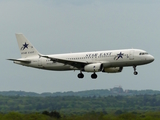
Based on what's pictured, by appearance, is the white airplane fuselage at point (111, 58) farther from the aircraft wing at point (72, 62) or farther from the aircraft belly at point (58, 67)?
the aircraft wing at point (72, 62)

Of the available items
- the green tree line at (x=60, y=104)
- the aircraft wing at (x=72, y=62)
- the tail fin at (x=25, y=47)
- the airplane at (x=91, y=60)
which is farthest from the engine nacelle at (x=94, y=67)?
the green tree line at (x=60, y=104)

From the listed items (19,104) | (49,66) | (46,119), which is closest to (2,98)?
(19,104)

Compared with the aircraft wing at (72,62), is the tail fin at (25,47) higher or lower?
higher

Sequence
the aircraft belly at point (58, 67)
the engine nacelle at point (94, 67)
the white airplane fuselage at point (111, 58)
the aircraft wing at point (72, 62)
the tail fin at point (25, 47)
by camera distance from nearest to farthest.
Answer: the white airplane fuselage at point (111, 58)
the engine nacelle at point (94, 67)
the aircraft wing at point (72, 62)
the aircraft belly at point (58, 67)
the tail fin at point (25, 47)

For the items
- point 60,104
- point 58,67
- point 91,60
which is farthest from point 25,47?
point 60,104

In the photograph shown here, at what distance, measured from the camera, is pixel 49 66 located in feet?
252

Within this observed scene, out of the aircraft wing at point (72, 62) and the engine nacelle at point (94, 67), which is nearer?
the engine nacelle at point (94, 67)

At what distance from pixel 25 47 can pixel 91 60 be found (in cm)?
1421

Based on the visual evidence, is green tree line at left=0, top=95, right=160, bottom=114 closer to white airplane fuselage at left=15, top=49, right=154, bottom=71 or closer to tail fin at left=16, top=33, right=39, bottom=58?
tail fin at left=16, top=33, right=39, bottom=58

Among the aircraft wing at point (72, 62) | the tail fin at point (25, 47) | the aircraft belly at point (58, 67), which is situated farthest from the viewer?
the tail fin at point (25, 47)

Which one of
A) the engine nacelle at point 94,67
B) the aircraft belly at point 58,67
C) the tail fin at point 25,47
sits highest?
the tail fin at point 25,47

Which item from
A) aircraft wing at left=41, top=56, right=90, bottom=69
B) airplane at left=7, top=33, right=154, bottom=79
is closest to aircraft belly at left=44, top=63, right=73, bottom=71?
airplane at left=7, top=33, right=154, bottom=79

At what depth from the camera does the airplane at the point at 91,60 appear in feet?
231

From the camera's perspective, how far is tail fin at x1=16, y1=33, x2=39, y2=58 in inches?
3172
